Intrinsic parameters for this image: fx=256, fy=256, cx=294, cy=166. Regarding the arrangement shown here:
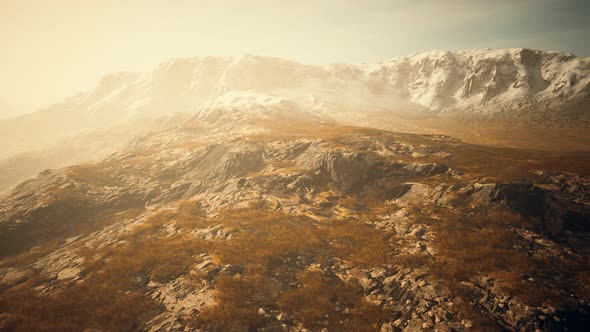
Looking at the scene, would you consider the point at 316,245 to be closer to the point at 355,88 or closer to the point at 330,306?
the point at 330,306

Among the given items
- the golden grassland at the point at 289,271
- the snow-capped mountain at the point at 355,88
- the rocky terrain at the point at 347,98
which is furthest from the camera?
the snow-capped mountain at the point at 355,88

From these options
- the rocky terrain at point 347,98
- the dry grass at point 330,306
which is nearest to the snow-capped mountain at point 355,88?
the rocky terrain at point 347,98

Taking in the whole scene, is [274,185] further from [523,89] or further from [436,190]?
[523,89]

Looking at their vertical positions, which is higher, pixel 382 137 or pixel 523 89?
pixel 523 89

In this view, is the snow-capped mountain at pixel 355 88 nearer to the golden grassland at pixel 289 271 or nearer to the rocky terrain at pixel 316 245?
the rocky terrain at pixel 316 245

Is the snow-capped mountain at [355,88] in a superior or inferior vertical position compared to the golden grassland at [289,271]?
superior

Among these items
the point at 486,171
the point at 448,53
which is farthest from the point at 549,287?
the point at 448,53
